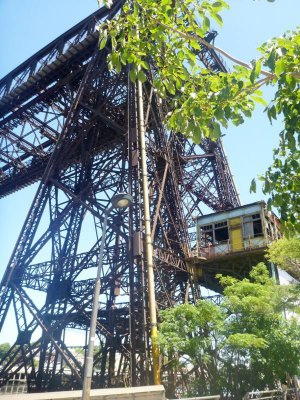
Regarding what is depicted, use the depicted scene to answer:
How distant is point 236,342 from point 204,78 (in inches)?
373

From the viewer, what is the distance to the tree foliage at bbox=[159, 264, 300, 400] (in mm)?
12625

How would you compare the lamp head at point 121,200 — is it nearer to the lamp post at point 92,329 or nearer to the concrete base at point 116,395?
the lamp post at point 92,329

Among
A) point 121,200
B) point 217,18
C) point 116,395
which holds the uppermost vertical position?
point 217,18

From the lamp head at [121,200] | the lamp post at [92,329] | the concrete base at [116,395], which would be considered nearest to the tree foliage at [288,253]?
the lamp head at [121,200]

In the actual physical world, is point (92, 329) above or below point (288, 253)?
below

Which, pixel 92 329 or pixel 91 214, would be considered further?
pixel 91 214

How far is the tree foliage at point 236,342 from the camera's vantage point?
1262 cm

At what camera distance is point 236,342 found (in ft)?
39.5

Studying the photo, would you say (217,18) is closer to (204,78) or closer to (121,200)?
(204,78)

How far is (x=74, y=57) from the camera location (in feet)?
77.3

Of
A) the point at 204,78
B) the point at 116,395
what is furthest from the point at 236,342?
the point at 204,78

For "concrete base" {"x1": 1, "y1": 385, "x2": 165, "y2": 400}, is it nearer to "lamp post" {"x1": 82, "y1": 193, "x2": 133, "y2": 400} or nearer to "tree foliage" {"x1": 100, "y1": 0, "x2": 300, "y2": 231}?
"lamp post" {"x1": 82, "y1": 193, "x2": 133, "y2": 400}

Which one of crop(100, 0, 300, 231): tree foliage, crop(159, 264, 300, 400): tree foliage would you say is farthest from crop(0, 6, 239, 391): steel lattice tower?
crop(100, 0, 300, 231): tree foliage

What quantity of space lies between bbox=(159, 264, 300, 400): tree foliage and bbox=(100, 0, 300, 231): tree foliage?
8.19 meters
